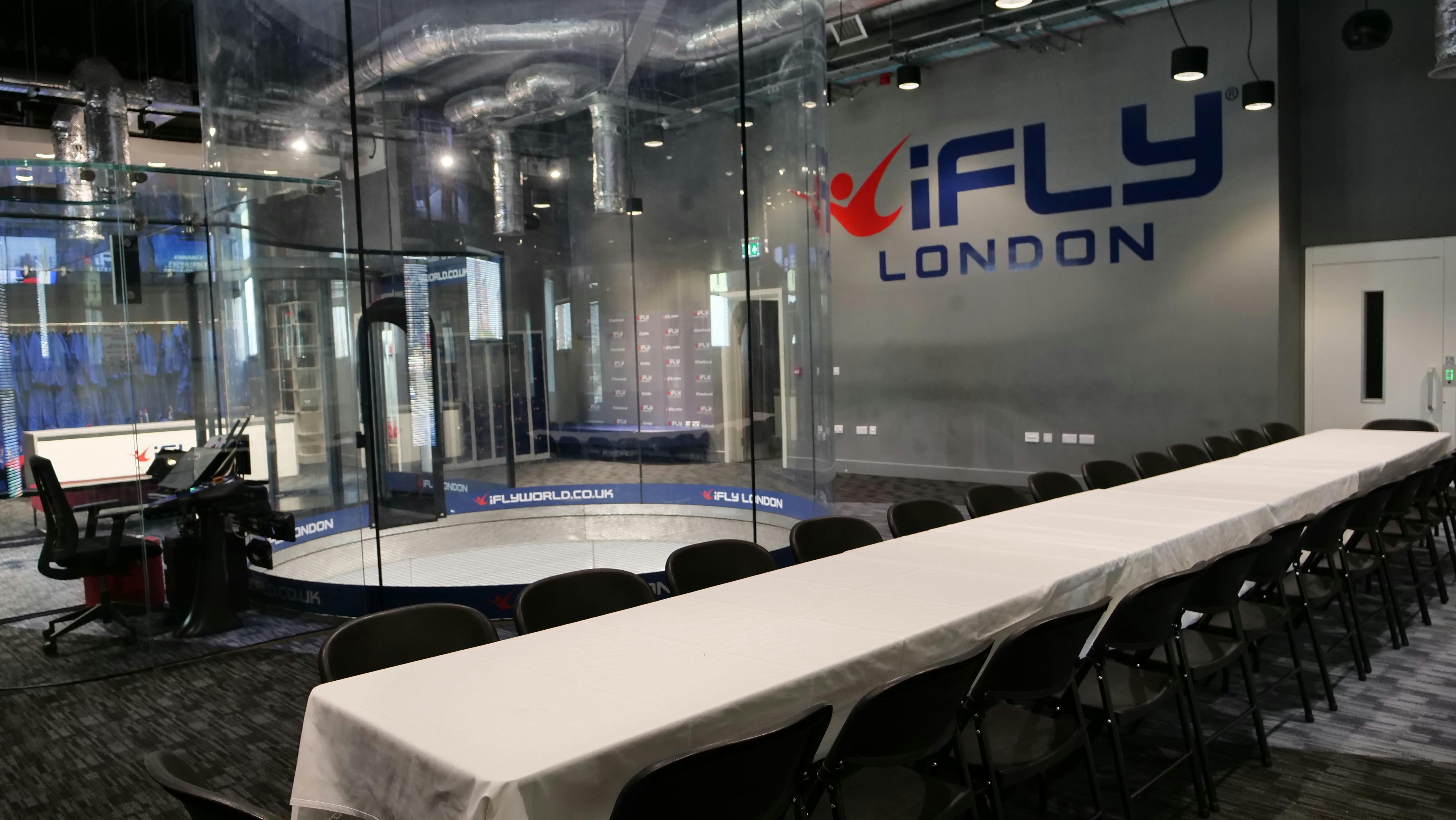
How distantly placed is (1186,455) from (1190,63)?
9.53 feet

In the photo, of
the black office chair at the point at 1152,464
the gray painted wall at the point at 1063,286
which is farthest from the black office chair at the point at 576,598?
the gray painted wall at the point at 1063,286

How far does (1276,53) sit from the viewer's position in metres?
8.15

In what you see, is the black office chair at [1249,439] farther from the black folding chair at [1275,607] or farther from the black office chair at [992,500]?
the black folding chair at [1275,607]

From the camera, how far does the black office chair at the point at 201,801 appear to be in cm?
167

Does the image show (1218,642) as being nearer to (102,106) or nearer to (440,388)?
(440,388)

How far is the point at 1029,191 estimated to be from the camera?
970 cm

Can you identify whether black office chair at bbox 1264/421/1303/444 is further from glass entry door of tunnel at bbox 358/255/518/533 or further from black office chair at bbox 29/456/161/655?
black office chair at bbox 29/456/161/655

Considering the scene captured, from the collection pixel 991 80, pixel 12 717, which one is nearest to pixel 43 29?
pixel 12 717

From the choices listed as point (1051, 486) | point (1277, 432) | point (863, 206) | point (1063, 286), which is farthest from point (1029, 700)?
point (863, 206)

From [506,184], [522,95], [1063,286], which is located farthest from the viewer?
[1063,286]

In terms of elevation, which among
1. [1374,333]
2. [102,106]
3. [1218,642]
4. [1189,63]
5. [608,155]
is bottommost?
[1218,642]

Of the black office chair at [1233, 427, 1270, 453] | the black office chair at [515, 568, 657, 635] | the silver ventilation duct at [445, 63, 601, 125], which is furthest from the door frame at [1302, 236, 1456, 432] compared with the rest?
the black office chair at [515, 568, 657, 635]

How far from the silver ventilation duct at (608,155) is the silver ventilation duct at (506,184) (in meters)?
0.53

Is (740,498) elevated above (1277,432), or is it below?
below
